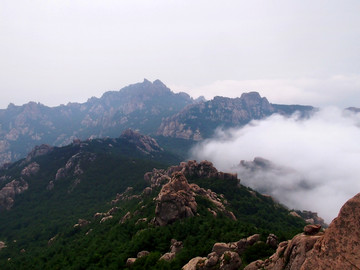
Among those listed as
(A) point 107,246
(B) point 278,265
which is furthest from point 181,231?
(B) point 278,265

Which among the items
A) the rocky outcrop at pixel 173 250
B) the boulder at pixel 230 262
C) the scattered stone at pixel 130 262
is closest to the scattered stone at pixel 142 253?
the scattered stone at pixel 130 262

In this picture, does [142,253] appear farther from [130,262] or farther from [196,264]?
[196,264]

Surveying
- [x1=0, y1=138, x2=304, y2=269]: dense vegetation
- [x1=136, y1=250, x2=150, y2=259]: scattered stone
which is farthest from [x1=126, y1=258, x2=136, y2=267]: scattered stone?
[x1=136, y1=250, x2=150, y2=259]: scattered stone

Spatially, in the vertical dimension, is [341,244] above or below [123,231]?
above

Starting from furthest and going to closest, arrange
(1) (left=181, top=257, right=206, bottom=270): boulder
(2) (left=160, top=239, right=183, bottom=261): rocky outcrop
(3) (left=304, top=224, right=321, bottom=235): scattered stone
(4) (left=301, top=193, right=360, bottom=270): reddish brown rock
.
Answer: (2) (left=160, top=239, right=183, bottom=261): rocky outcrop
(1) (left=181, top=257, right=206, bottom=270): boulder
(3) (left=304, top=224, right=321, bottom=235): scattered stone
(4) (left=301, top=193, right=360, bottom=270): reddish brown rock

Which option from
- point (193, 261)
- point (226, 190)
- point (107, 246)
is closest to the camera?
point (193, 261)

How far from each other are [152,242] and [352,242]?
4683cm

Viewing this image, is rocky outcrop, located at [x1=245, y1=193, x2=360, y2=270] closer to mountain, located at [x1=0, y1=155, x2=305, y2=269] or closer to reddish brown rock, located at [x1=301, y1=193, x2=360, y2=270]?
reddish brown rock, located at [x1=301, y1=193, x2=360, y2=270]

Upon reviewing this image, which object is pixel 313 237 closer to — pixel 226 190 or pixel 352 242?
pixel 352 242

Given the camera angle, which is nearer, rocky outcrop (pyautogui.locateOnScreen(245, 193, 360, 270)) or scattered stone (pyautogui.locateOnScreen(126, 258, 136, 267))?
rocky outcrop (pyautogui.locateOnScreen(245, 193, 360, 270))

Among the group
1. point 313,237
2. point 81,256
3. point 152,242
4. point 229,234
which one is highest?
point 313,237

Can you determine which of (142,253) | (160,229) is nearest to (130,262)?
(142,253)

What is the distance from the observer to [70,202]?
188 meters

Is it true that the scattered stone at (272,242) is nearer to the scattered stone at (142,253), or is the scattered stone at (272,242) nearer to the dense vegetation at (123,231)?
the dense vegetation at (123,231)
